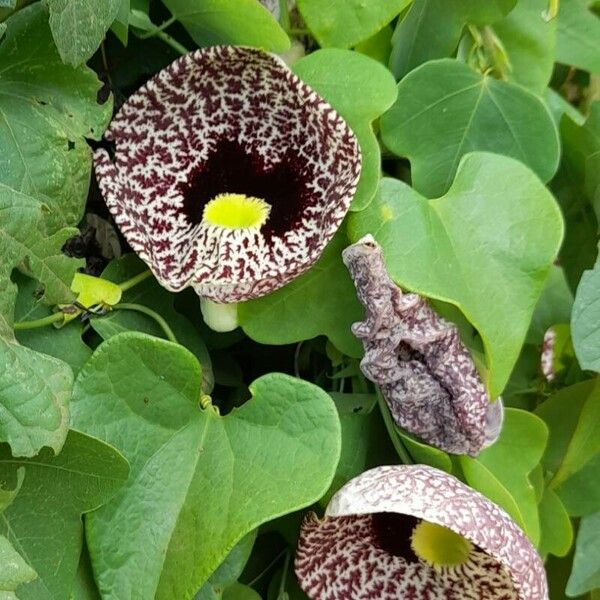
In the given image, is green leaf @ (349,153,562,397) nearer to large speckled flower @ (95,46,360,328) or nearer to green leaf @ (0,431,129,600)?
large speckled flower @ (95,46,360,328)

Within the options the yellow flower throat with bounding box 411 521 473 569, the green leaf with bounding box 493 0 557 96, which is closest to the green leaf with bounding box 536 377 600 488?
the yellow flower throat with bounding box 411 521 473 569

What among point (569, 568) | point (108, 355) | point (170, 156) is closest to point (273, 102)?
point (170, 156)

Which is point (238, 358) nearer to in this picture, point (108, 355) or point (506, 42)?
point (108, 355)

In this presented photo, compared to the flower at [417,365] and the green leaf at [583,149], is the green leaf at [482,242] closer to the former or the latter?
the flower at [417,365]

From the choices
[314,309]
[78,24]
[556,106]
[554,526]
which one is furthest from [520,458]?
[78,24]

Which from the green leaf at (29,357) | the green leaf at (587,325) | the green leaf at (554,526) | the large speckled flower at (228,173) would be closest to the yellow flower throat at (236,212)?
the large speckled flower at (228,173)

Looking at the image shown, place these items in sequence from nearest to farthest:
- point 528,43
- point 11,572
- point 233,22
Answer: point 11,572 < point 233,22 < point 528,43

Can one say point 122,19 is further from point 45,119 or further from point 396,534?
point 396,534
